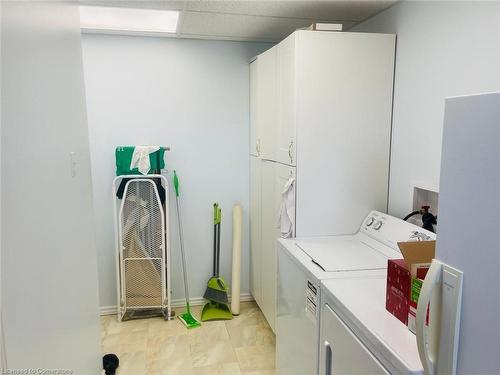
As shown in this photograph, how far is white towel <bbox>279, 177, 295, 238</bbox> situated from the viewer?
2.18 meters

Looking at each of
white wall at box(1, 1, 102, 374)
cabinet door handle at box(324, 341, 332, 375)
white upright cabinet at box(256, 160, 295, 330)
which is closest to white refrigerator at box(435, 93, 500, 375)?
cabinet door handle at box(324, 341, 332, 375)

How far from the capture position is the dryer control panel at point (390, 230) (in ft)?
5.80

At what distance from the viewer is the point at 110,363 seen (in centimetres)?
243

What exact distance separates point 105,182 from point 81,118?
1349 mm

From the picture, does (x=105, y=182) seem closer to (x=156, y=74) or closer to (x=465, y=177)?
(x=156, y=74)

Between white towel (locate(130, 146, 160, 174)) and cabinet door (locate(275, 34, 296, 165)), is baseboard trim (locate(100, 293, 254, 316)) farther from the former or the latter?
cabinet door (locate(275, 34, 296, 165))

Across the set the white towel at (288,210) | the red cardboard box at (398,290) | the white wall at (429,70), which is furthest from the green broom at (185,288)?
the red cardboard box at (398,290)

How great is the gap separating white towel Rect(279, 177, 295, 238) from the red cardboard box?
3.04 feet

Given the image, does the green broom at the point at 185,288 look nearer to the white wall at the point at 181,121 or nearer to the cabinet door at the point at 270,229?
the white wall at the point at 181,121

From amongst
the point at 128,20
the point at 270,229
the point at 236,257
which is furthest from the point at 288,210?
the point at 128,20

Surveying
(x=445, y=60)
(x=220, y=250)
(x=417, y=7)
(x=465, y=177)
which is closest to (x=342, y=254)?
(x=445, y=60)

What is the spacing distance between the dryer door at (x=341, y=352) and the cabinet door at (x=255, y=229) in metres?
1.51

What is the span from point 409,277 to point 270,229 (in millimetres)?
1600

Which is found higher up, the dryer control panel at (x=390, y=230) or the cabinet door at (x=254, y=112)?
the cabinet door at (x=254, y=112)
